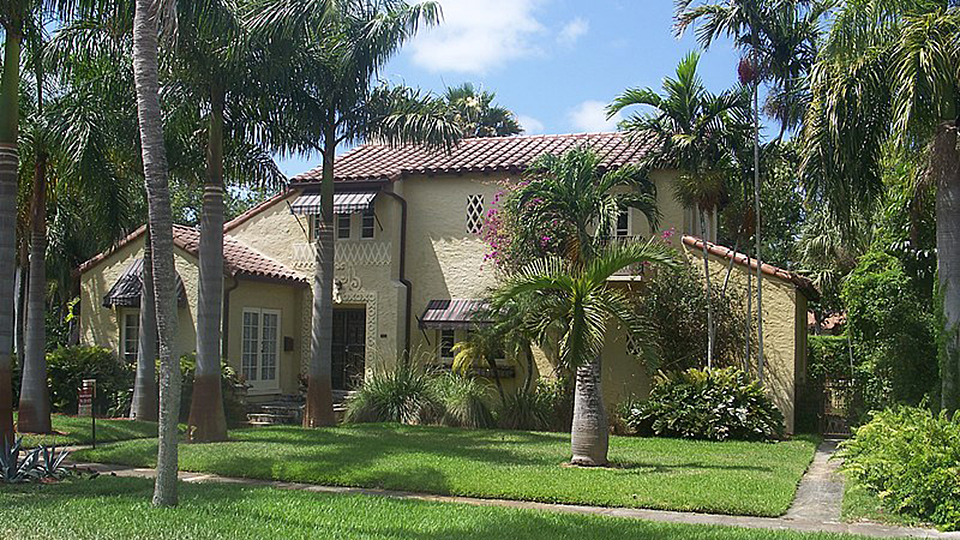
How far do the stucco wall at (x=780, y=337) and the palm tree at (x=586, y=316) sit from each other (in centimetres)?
625

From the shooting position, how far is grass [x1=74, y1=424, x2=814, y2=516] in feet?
36.8

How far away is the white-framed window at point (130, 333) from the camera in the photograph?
2292 cm

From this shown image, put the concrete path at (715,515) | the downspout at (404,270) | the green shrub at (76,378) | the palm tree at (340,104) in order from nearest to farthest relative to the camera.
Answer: the concrete path at (715,515) < the palm tree at (340,104) < the green shrub at (76,378) < the downspout at (404,270)

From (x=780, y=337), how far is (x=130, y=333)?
15.0m

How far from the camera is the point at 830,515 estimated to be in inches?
410

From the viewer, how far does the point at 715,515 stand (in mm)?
10398

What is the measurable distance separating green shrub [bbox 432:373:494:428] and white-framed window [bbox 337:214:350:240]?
5.60 metres

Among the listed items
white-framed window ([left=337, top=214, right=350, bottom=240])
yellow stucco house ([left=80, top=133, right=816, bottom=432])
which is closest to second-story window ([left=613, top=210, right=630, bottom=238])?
yellow stucco house ([left=80, top=133, right=816, bottom=432])

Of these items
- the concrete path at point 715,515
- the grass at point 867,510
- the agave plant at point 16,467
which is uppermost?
the agave plant at point 16,467

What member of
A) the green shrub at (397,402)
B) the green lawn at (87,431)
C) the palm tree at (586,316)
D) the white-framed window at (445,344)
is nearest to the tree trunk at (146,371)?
the green lawn at (87,431)

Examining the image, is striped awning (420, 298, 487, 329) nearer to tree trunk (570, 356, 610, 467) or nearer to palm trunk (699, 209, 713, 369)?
palm trunk (699, 209, 713, 369)

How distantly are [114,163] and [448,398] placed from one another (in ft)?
25.8

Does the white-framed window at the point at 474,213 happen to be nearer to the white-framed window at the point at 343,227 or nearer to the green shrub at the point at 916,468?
the white-framed window at the point at 343,227

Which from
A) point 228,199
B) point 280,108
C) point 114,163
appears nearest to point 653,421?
point 280,108
